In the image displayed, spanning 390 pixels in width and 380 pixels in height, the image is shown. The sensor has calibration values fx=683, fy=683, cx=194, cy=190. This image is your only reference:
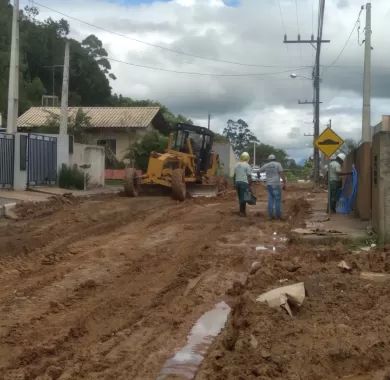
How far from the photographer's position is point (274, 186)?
17.7m

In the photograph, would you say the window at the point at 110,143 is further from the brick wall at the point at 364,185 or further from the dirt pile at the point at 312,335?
the dirt pile at the point at 312,335

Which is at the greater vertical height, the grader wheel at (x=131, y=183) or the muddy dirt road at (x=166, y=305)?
the grader wheel at (x=131, y=183)

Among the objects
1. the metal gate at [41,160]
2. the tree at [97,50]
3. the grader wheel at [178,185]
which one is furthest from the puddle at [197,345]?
the tree at [97,50]

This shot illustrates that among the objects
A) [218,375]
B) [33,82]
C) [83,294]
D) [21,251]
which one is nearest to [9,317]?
[83,294]

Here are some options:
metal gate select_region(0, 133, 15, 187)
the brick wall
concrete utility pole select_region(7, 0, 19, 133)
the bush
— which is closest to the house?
the bush

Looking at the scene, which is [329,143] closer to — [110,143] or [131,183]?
[131,183]

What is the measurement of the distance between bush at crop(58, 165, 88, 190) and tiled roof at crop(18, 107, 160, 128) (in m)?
18.6

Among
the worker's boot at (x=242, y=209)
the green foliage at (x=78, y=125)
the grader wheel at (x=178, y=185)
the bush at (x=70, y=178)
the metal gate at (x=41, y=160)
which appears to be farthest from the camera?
the green foliage at (x=78, y=125)

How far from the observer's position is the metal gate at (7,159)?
24922 millimetres

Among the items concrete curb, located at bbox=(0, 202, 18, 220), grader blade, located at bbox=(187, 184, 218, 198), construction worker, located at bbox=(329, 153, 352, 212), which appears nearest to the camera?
concrete curb, located at bbox=(0, 202, 18, 220)

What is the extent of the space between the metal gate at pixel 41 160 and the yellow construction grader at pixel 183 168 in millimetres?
3986

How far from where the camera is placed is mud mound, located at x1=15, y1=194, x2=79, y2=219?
18438mm

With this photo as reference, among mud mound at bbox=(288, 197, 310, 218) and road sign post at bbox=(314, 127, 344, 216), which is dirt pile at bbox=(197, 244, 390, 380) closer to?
road sign post at bbox=(314, 127, 344, 216)

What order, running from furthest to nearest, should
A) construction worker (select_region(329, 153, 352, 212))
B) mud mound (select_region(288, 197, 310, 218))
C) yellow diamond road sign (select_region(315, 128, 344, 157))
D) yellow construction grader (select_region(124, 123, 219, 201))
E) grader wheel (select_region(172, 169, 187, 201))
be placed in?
yellow construction grader (select_region(124, 123, 219, 201)) < grader wheel (select_region(172, 169, 187, 201)) < mud mound (select_region(288, 197, 310, 218)) < construction worker (select_region(329, 153, 352, 212)) < yellow diamond road sign (select_region(315, 128, 344, 157))
